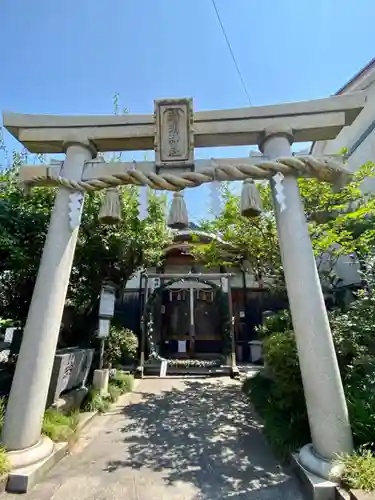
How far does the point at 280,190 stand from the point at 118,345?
5606 millimetres

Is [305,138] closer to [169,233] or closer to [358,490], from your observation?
[358,490]

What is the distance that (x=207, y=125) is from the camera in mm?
4066

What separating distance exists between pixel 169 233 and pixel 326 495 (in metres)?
7.53

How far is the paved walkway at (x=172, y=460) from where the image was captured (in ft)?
9.52

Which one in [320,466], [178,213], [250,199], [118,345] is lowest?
[320,466]

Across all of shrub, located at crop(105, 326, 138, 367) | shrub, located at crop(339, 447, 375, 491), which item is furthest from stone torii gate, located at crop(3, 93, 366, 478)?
shrub, located at crop(105, 326, 138, 367)

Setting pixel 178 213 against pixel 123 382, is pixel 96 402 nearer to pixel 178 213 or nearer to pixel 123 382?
pixel 123 382

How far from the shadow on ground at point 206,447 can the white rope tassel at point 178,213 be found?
298 cm

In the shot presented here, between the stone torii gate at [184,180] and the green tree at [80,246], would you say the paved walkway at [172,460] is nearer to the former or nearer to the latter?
the stone torii gate at [184,180]

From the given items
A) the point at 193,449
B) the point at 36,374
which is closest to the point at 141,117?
the point at 36,374

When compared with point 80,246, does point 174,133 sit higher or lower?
higher

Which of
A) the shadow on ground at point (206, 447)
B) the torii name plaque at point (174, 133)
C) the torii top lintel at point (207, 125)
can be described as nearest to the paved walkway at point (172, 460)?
the shadow on ground at point (206, 447)

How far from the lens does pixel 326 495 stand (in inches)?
102

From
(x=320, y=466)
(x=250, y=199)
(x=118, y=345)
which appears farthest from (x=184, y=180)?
(x=118, y=345)
